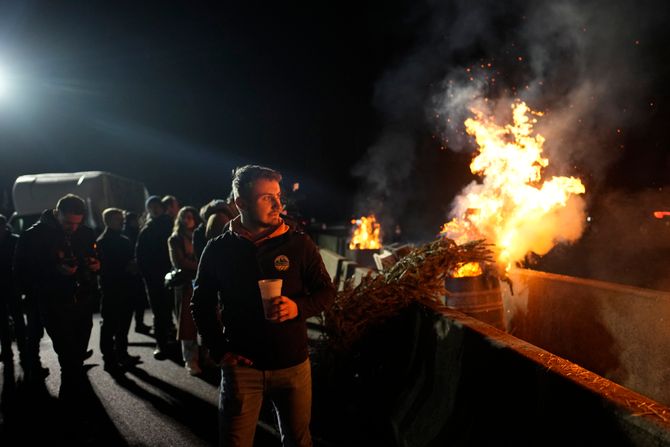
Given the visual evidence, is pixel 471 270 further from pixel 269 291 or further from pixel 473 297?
pixel 269 291

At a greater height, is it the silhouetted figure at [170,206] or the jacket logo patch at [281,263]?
the silhouetted figure at [170,206]

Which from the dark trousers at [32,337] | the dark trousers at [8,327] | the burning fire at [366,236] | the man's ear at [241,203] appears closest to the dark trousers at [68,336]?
the dark trousers at [32,337]

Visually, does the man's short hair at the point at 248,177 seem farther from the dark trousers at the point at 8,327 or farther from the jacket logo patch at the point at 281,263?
the dark trousers at the point at 8,327

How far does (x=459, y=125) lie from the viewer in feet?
38.0

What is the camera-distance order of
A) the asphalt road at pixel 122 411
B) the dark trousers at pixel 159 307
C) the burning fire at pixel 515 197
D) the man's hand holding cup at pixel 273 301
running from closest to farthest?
1. the man's hand holding cup at pixel 273 301
2. the asphalt road at pixel 122 411
3. the dark trousers at pixel 159 307
4. the burning fire at pixel 515 197

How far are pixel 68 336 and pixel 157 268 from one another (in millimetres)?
1941

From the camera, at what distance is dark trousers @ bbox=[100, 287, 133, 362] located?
20.2ft

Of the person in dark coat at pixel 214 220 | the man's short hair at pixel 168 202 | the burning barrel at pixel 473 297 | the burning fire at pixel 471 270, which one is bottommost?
the burning barrel at pixel 473 297

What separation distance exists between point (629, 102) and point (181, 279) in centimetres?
1380

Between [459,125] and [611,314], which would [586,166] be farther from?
[611,314]

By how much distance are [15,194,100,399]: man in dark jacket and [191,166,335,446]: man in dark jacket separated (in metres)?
3.21

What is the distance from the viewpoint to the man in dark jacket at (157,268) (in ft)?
21.9

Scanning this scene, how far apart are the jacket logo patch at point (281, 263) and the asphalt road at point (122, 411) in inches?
Result: 85.9

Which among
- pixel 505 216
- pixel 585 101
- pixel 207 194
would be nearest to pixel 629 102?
pixel 585 101
